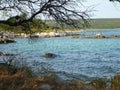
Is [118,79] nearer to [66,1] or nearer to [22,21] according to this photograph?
[66,1]

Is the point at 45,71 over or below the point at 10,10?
below

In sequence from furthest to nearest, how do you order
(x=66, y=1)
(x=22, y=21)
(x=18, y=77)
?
1. (x=22, y=21)
2. (x=66, y=1)
3. (x=18, y=77)

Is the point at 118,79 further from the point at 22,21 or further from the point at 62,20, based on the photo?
the point at 22,21

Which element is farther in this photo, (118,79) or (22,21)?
(22,21)

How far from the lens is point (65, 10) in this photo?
52.0 feet

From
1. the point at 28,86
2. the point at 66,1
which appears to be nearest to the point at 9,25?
the point at 66,1

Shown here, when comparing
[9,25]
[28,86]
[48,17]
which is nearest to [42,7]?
[48,17]

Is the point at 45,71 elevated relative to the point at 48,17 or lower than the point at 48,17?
lower

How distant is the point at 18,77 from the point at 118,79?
12.2ft

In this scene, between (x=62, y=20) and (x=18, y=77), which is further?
(x=62, y=20)

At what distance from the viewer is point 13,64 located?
643 inches

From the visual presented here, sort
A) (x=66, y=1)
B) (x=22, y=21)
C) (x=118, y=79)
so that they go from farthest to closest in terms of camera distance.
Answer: (x=22, y=21)
(x=66, y=1)
(x=118, y=79)

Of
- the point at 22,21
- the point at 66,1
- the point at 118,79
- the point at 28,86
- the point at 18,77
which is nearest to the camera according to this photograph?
the point at 28,86

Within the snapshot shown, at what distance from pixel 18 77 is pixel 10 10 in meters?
4.54
